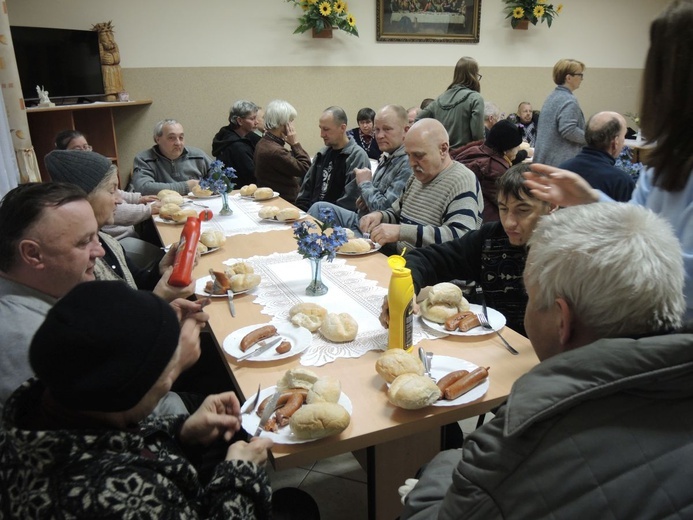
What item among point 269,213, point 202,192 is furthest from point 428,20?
point 269,213

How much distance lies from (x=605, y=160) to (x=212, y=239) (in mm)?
2421

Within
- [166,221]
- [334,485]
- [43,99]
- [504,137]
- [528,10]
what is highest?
[528,10]

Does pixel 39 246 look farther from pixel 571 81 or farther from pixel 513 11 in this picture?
pixel 513 11

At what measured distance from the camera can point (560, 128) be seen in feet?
15.0

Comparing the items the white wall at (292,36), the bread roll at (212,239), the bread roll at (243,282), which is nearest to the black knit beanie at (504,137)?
the bread roll at (212,239)

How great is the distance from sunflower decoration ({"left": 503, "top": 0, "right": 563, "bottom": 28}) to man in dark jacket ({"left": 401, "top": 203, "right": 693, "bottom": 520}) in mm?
7375

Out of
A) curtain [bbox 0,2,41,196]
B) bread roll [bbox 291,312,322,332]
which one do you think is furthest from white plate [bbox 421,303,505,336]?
curtain [bbox 0,2,41,196]

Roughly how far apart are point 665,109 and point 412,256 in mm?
Answer: 1086

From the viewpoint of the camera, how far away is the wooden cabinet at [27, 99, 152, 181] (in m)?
4.77

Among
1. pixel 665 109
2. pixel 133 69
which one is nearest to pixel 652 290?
pixel 665 109

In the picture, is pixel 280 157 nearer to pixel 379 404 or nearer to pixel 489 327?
pixel 489 327

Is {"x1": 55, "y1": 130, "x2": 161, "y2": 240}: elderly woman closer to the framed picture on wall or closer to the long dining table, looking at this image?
the long dining table

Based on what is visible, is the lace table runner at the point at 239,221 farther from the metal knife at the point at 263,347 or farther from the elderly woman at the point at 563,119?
the elderly woman at the point at 563,119

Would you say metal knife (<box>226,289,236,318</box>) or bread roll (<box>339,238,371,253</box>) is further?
bread roll (<box>339,238,371,253</box>)
